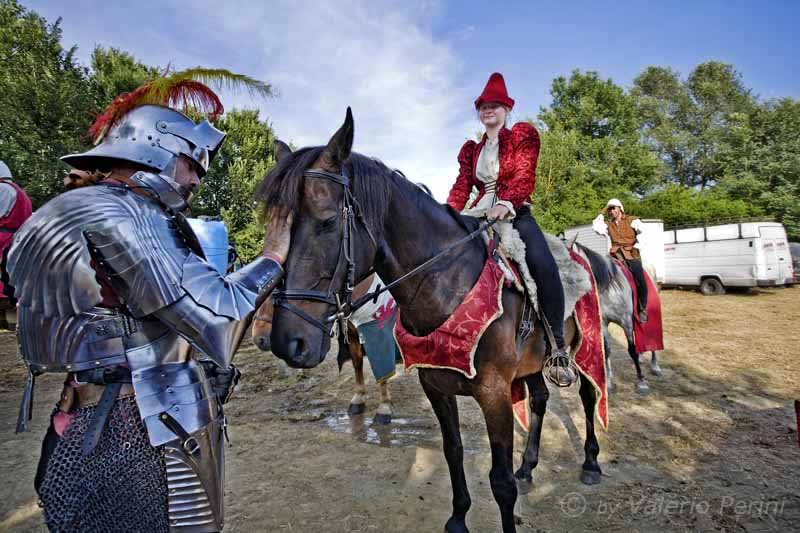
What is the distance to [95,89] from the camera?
536 inches

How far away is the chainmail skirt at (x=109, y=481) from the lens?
4.37 ft

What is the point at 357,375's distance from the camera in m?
5.71

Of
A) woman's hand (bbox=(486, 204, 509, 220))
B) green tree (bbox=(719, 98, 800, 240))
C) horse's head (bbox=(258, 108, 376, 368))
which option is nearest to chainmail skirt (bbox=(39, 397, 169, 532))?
horse's head (bbox=(258, 108, 376, 368))

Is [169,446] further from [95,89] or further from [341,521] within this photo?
[95,89]

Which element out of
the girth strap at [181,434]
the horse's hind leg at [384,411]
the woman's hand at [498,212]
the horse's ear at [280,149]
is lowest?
the horse's hind leg at [384,411]

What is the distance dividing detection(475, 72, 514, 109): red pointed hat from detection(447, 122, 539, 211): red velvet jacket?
22 centimetres

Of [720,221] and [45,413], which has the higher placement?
[720,221]

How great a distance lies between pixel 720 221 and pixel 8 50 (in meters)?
26.9

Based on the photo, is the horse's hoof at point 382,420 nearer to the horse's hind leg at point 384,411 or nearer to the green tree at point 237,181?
the horse's hind leg at point 384,411

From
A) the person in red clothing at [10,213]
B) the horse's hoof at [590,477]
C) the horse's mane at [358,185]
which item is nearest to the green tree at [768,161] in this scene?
the horse's hoof at [590,477]

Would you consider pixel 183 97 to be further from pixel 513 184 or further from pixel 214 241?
pixel 513 184

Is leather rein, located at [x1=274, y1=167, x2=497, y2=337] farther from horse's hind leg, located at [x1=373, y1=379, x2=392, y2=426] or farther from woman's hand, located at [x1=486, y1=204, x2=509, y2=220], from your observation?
horse's hind leg, located at [x1=373, y1=379, x2=392, y2=426]

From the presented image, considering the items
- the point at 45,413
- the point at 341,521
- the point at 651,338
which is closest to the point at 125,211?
the point at 341,521

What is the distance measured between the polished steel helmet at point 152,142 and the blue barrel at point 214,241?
352 millimetres
